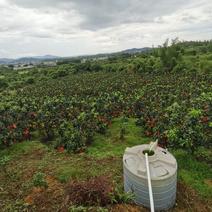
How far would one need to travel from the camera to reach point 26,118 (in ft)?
33.6

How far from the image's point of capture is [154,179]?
4309mm

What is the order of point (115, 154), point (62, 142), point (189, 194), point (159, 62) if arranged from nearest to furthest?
point (189, 194), point (115, 154), point (62, 142), point (159, 62)

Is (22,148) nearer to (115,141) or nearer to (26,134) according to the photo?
(26,134)

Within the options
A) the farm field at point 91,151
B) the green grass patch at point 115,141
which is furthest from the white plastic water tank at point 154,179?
the green grass patch at point 115,141

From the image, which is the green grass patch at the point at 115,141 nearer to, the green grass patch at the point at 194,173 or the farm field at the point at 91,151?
the farm field at the point at 91,151

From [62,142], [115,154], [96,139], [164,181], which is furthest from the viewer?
[96,139]

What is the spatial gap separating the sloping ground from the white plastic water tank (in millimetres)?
236

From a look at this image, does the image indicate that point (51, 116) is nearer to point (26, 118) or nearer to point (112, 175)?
point (26, 118)

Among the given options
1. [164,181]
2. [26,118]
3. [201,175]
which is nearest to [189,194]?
[201,175]

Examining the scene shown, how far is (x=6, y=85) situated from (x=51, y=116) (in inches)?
1213

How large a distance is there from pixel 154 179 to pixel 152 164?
36 centimetres

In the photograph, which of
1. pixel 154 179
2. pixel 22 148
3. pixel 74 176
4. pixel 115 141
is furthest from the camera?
pixel 115 141

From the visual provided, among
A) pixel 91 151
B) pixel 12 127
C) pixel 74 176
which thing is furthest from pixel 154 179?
pixel 12 127

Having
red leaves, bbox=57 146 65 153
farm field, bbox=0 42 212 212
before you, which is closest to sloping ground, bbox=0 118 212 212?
farm field, bbox=0 42 212 212
